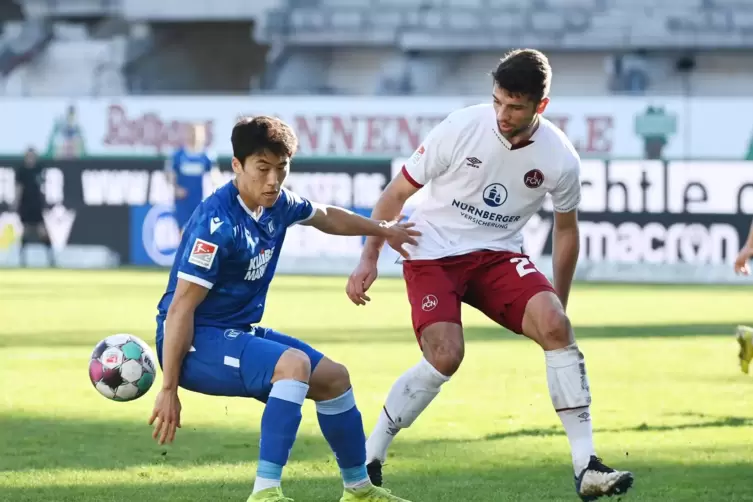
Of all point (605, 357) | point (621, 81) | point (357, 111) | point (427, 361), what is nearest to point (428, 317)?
point (427, 361)

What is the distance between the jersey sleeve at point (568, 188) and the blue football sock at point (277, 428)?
5.22 feet

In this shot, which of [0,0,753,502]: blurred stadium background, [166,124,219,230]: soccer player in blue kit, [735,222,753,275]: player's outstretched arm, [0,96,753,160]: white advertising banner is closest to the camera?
[735,222,753,275]: player's outstretched arm

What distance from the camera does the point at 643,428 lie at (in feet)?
25.9

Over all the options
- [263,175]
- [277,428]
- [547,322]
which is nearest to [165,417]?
[277,428]

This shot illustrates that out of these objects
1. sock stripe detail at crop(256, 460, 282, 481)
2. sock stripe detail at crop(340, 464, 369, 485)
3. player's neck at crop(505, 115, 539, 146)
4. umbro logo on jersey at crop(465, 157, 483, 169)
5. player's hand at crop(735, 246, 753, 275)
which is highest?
player's neck at crop(505, 115, 539, 146)

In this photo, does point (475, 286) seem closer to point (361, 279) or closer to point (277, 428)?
point (361, 279)

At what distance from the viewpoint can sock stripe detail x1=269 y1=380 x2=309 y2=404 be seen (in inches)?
213

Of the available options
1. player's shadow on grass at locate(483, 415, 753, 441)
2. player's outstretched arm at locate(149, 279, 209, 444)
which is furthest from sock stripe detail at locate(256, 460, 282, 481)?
player's shadow on grass at locate(483, 415, 753, 441)

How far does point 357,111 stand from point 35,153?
16.8ft

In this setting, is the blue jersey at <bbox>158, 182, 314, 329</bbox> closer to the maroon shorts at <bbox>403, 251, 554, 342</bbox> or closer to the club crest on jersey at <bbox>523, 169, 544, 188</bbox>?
the maroon shorts at <bbox>403, 251, 554, 342</bbox>

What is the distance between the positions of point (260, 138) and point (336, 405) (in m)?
1.06

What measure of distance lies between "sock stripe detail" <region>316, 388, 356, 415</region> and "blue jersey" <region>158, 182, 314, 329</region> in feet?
1.42

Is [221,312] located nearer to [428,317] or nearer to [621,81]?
[428,317]

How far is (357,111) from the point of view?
22688 mm
